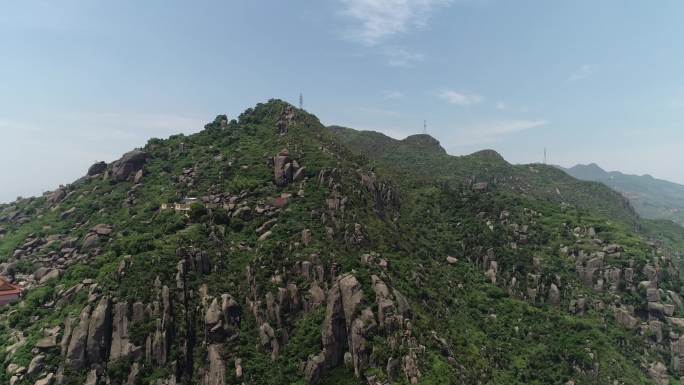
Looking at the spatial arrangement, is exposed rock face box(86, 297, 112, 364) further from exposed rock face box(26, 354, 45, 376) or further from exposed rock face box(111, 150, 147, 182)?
exposed rock face box(111, 150, 147, 182)

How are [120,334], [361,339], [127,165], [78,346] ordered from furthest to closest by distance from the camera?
[127,165] < [361,339] < [120,334] < [78,346]

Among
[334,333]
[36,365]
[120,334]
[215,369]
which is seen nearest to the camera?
[36,365]

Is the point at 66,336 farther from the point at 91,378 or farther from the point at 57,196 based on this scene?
the point at 57,196

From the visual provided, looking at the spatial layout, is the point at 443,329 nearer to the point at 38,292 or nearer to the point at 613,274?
the point at 613,274

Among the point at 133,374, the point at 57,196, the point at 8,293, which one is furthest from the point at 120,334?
the point at 57,196

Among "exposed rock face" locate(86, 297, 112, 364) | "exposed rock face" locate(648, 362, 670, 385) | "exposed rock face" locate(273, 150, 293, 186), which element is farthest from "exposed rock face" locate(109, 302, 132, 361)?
"exposed rock face" locate(648, 362, 670, 385)

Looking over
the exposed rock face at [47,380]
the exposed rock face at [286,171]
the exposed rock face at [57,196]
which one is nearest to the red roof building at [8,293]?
the exposed rock face at [47,380]

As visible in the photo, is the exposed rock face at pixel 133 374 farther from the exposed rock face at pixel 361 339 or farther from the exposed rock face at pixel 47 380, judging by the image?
the exposed rock face at pixel 361 339
